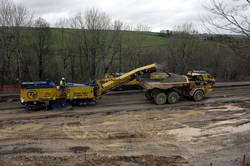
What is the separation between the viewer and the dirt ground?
390 inches

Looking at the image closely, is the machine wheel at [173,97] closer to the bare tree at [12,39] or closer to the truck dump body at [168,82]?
the truck dump body at [168,82]

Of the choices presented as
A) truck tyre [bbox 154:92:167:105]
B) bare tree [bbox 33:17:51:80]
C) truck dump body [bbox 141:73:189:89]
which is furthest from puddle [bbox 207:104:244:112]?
bare tree [bbox 33:17:51:80]

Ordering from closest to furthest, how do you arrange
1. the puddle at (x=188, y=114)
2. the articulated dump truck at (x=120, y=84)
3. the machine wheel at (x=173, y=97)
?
the puddle at (x=188, y=114) < the articulated dump truck at (x=120, y=84) < the machine wheel at (x=173, y=97)

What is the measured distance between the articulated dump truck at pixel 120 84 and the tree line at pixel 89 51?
586cm

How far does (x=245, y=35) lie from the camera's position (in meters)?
6.26

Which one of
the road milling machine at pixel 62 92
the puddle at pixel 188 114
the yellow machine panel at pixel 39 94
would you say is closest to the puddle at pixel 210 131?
the puddle at pixel 188 114

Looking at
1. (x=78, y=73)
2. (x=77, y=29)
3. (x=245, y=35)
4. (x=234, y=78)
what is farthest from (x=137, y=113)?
(x=234, y=78)

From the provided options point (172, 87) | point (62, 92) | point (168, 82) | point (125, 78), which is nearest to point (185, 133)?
point (168, 82)

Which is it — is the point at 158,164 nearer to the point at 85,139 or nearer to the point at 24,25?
the point at 85,139

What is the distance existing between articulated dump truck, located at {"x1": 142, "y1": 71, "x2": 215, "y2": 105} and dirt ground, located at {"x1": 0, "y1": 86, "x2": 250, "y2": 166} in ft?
2.38

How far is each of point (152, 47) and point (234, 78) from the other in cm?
1178

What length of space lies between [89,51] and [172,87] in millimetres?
15272

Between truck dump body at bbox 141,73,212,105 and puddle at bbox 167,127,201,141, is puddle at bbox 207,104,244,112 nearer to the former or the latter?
truck dump body at bbox 141,73,212,105

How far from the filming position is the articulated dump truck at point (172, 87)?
1969 centimetres
